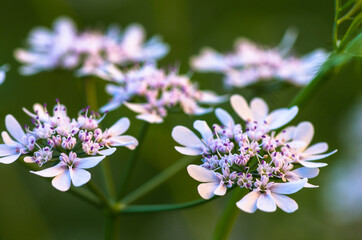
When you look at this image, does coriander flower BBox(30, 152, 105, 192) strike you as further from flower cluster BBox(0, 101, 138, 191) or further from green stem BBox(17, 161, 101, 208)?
green stem BBox(17, 161, 101, 208)

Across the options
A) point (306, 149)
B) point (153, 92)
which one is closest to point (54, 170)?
point (153, 92)

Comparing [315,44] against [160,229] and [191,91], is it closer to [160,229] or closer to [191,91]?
[160,229]

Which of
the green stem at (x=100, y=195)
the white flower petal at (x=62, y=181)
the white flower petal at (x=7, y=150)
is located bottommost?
the white flower petal at (x=62, y=181)

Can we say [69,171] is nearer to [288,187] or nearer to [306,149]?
[288,187]

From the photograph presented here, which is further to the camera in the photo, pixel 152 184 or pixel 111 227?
pixel 152 184

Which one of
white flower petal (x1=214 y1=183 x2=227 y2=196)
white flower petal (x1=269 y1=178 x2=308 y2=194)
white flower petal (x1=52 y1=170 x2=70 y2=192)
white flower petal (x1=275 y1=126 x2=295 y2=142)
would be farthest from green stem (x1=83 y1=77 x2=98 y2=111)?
white flower petal (x1=269 y1=178 x2=308 y2=194)

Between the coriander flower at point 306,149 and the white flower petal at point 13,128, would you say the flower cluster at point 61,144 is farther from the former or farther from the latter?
the coriander flower at point 306,149

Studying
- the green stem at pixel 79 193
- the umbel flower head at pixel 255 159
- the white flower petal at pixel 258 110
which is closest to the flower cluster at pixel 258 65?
the white flower petal at pixel 258 110
